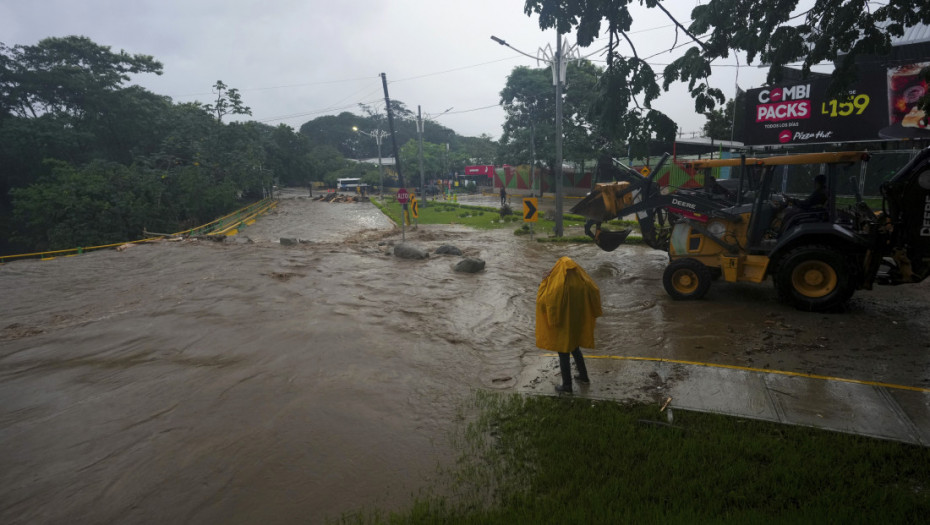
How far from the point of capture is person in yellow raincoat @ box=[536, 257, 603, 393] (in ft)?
16.3

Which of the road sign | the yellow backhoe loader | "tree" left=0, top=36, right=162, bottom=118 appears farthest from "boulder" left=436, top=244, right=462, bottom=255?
"tree" left=0, top=36, right=162, bottom=118

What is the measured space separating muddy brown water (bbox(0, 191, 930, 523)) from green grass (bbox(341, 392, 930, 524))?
0.48 m

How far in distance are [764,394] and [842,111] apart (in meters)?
20.5

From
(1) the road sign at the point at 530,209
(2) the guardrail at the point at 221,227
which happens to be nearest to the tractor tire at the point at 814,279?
(1) the road sign at the point at 530,209

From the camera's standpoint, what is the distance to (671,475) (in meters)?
3.58

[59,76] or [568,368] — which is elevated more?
[59,76]

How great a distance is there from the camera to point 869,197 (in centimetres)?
1947

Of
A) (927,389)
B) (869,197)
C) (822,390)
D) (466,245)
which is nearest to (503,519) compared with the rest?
(822,390)

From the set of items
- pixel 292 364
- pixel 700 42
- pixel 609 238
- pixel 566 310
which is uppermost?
pixel 700 42

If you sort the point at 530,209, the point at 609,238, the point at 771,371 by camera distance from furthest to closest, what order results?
the point at 530,209, the point at 609,238, the point at 771,371

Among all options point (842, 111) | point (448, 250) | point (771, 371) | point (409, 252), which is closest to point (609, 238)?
point (448, 250)

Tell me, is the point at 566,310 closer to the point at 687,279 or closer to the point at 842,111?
the point at 687,279

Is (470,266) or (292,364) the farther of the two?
(470,266)

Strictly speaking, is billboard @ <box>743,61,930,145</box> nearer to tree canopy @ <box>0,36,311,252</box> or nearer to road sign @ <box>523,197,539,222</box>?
road sign @ <box>523,197,539,222</box>
